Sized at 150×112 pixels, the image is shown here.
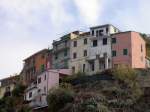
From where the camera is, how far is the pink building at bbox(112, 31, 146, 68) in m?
78.9

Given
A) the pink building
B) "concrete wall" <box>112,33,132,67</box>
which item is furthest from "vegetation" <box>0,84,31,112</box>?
"concrete wall" <box>112,33,132,67</box>

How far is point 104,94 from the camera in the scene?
2726 inches

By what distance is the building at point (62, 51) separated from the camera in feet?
283

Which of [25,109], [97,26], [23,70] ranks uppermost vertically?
[97,26]

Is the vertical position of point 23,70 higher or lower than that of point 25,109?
higher

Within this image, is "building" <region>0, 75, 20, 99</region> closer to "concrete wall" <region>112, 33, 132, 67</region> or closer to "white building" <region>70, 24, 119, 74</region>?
A: "white building" <region>70, 24, 119, 74</region>

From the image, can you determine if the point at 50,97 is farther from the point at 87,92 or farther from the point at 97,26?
the point at 97,26

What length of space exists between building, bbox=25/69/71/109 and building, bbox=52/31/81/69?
356 centimetres

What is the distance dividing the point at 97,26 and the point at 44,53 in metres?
14.2

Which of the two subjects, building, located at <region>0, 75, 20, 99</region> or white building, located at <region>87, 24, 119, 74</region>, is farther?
building, located at <region>0, 75, 20, 99</region>

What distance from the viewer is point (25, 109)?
74688 millimetres

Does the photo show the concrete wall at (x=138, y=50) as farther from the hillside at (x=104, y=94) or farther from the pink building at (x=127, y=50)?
the hillside at (x=104, y=94)

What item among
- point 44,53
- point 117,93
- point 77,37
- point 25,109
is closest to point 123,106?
point 117,93

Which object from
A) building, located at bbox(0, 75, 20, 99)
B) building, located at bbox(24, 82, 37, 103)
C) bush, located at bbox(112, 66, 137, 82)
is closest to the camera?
bush, located at bbox(112, 66, 137, 82)
